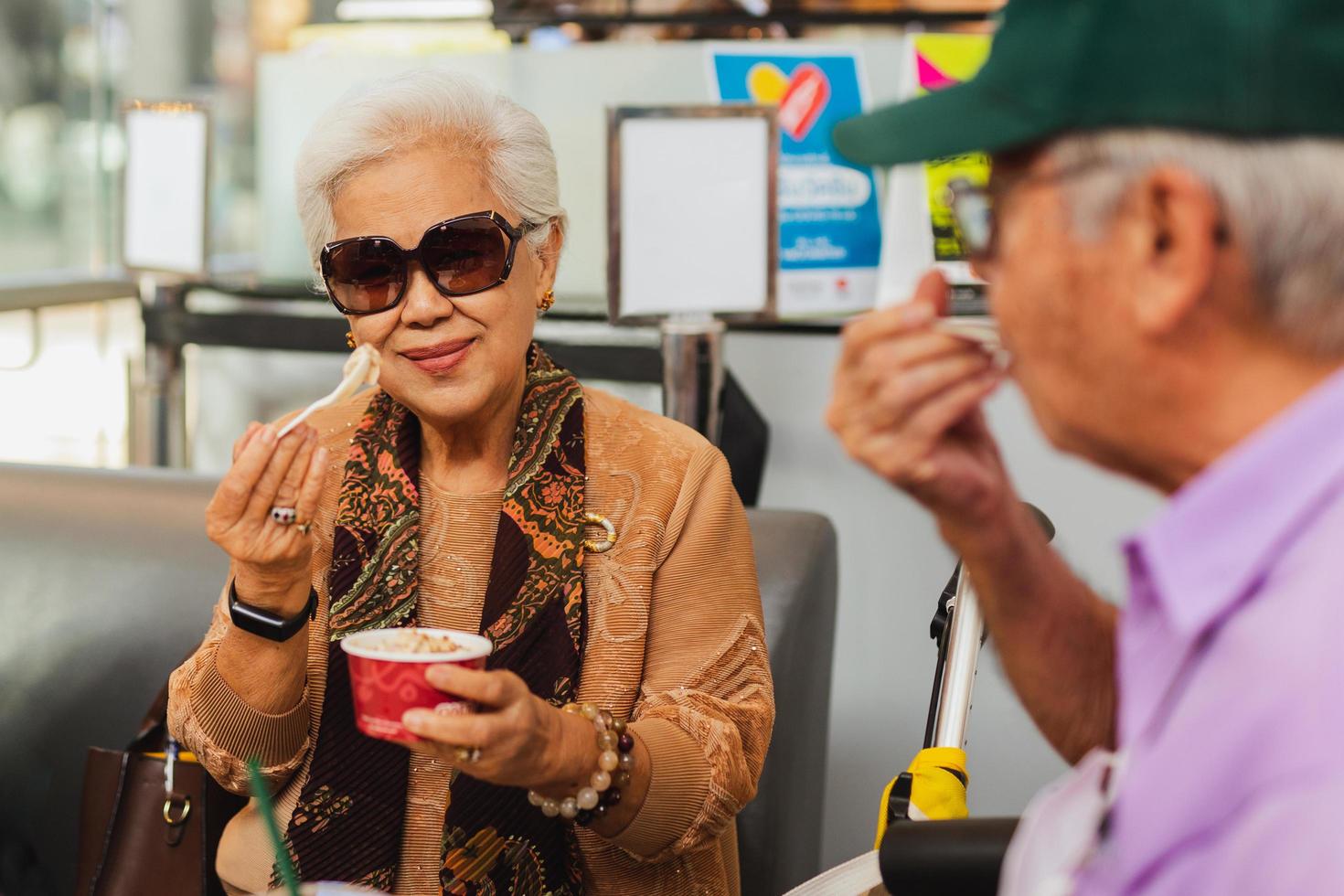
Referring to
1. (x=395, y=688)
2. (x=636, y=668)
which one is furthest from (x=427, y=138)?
(x=395, y=688)

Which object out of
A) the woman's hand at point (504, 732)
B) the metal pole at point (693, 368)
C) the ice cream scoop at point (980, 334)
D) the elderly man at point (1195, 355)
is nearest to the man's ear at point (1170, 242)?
the elderly man at point (1195, 355)

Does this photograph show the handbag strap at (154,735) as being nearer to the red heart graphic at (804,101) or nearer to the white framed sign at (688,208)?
the white framed sign at (688,208)

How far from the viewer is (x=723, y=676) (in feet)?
5.65

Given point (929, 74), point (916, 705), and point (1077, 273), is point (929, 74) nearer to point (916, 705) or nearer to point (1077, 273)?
point (916, 705)

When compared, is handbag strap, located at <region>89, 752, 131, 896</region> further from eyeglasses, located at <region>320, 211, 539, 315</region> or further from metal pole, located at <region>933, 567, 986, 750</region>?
metal pole, located at <region>933, 567, 986, 750</region>

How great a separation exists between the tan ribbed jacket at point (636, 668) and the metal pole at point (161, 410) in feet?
6.73

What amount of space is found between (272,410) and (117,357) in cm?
407

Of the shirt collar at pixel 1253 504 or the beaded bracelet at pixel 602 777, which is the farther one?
the beaded bracelet at pixel 602 777

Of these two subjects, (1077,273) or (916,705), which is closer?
(1077,273)

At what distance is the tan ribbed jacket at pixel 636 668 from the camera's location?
1635 millimetres

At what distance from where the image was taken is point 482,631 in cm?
172

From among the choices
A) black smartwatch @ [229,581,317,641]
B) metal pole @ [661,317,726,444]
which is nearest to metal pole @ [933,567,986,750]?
black smartwatch @ [229,581,317,641]

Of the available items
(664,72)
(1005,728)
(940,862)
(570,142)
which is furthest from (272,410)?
(940,862)

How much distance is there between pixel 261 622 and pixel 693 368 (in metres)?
1.34
